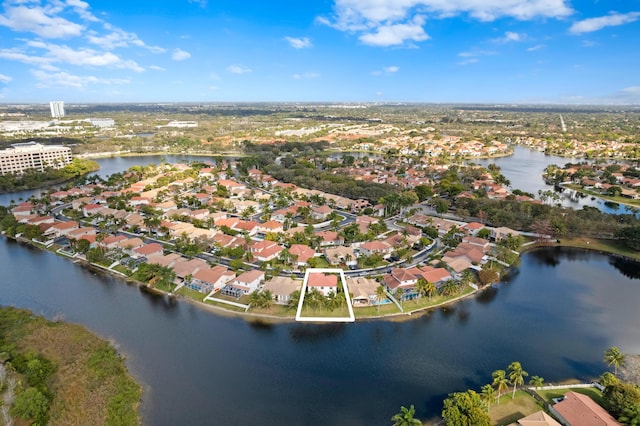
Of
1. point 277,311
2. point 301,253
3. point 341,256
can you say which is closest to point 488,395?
point 277,311

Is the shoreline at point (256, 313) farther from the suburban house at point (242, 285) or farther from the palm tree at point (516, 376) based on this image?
the palm tree at point (516, 376)

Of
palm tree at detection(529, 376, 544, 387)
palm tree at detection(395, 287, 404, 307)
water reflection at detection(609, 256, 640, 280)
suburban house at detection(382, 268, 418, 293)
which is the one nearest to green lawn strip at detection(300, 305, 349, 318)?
palm tree at detection(395, 287, 404, 307)

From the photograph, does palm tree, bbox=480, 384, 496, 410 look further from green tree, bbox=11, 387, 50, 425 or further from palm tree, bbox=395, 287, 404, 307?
green tree, bbox=11, 387, 50, 425

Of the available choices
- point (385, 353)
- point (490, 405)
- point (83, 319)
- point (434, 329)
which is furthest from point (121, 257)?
point (490, 405)

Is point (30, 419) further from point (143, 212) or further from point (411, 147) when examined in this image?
point (411, 147)

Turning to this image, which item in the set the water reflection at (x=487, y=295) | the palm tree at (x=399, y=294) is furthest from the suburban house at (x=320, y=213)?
the water reflection at (x=487, y=295)
